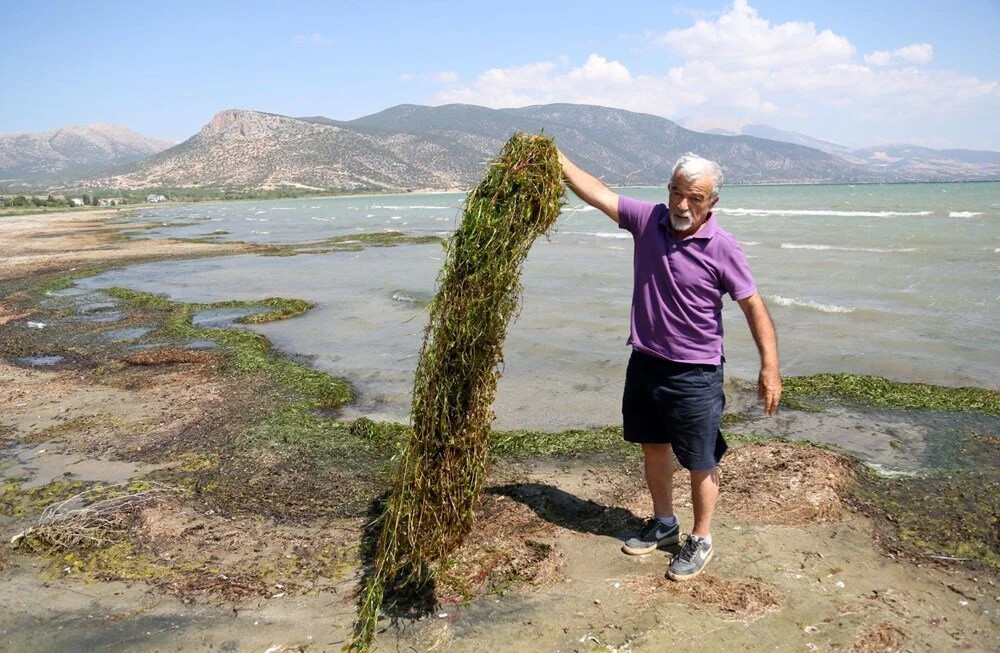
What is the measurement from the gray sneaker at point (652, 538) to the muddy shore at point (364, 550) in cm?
7

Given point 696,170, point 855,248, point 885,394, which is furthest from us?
point 855,248

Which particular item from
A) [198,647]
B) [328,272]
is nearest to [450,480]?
[198,647]

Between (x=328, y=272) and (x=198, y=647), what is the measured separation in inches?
714

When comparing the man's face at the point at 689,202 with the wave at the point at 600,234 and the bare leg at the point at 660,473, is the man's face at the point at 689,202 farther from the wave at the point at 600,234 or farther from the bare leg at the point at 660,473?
the wave at the point at 600,234

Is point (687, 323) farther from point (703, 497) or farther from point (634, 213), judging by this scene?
point (703, 497)

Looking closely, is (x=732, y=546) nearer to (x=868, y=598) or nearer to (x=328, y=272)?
(x=868, y=598)

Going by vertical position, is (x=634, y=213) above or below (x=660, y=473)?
above

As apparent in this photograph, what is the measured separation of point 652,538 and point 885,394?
4.94 metres

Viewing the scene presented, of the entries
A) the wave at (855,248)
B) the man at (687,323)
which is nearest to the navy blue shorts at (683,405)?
the man at (687,323)

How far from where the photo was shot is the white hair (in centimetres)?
345

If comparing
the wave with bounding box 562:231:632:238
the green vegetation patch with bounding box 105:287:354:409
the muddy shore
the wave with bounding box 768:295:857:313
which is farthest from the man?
the wave with bounding box 562:231:632:238

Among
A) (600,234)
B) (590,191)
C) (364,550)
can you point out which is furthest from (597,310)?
(600,234)

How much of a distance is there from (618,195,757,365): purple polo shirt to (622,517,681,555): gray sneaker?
1264 millimetres

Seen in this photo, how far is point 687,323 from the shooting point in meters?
3.60
